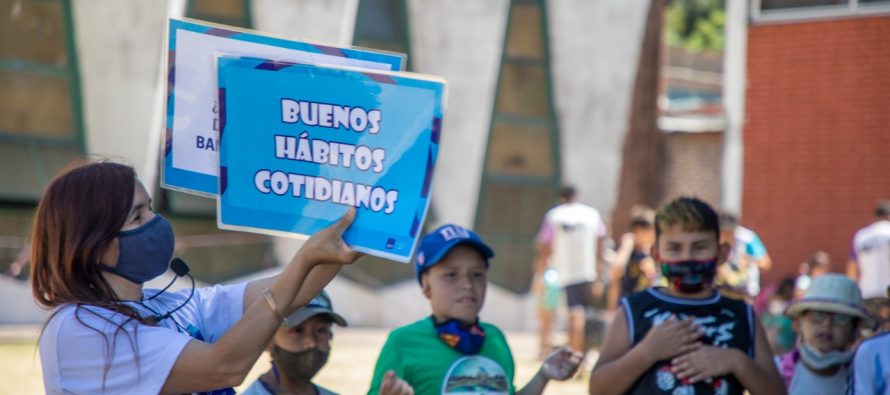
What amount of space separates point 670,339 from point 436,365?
861 millimetres

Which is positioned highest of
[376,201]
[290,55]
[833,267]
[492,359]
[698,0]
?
[698,0]

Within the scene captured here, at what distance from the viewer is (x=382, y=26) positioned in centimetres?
1834

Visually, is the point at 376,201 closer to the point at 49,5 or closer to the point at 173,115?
the point at 173,115

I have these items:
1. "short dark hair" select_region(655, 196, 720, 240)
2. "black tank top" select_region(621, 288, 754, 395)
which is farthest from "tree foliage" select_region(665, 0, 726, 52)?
"black tank top" select_region(621, 288, 754, 395)

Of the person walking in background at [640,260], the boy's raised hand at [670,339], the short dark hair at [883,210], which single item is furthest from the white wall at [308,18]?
the boy's raised hand at [670,339]

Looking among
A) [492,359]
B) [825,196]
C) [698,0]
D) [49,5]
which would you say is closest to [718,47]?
[698,0]

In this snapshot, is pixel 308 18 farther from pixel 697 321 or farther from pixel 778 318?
pixel 697 321

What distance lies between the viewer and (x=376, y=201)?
11.2ft

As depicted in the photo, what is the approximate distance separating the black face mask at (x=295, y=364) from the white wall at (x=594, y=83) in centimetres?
1534

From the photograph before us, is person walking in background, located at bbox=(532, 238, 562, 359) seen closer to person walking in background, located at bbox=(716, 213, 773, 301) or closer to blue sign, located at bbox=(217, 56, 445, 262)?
person walking in background, located at bbox=(716, 213, 773, 301)

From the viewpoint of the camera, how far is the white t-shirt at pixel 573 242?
1384 centimetres

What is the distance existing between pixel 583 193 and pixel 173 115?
17080 mm

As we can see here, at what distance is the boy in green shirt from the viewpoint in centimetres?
486

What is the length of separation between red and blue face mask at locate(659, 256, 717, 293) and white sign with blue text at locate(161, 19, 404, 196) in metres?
1.83
